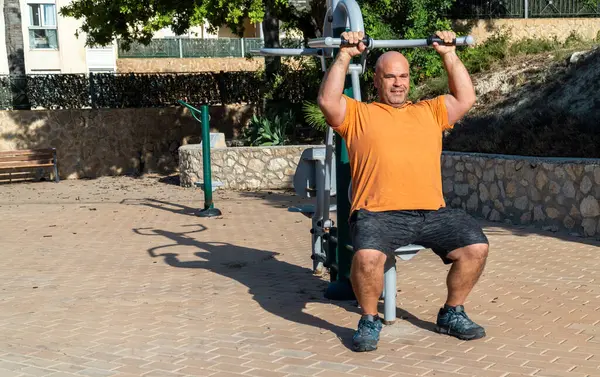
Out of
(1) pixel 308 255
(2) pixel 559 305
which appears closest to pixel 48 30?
(1) pixel 308 255

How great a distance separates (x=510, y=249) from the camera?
860cm

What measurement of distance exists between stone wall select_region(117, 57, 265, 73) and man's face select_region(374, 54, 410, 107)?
30250mm

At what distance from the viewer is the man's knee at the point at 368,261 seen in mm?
5082

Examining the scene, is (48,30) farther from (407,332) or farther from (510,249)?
(407,332)

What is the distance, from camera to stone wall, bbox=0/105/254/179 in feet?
61.0

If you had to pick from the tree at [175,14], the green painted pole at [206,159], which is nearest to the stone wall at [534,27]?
the tree at [175,14]

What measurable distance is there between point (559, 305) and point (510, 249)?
2.41 meters

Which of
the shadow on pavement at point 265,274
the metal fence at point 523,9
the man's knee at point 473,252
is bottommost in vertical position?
the shadow on pavement at point 265,274

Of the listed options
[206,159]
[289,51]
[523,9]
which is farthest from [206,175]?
[523,9]

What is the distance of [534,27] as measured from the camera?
18.5m

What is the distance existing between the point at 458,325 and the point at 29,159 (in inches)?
549

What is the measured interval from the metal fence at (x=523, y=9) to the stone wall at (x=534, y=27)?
219 millimetres

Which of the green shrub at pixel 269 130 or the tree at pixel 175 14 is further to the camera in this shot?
the green shrub at pixel 269 130

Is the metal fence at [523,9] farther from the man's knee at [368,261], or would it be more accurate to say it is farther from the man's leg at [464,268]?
the man's knee at [368,261]
